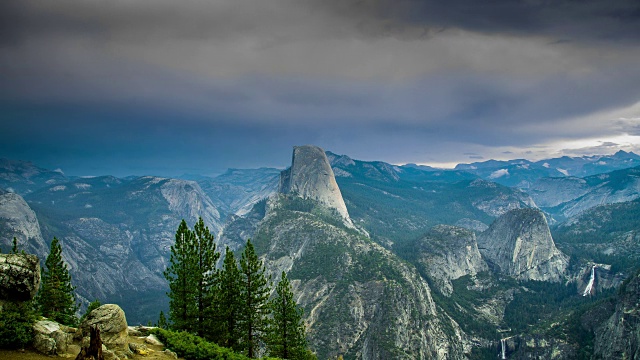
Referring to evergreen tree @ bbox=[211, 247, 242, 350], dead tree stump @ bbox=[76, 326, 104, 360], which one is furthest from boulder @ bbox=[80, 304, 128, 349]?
evergreen tree @ bbox=[211, 247, 242, 350]

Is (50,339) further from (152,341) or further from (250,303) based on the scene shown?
(250,303)

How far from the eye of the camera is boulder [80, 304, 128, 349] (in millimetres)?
23406

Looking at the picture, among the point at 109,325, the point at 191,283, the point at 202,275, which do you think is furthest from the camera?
the point at 202,275

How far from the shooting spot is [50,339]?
2138 cm

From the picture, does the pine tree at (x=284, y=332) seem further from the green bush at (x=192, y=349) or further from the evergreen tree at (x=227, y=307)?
the green bush at (x=192, y=349)

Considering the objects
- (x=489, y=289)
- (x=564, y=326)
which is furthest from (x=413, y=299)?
(x=489, y=289)

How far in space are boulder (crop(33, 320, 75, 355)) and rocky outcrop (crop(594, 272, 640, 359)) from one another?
4955 inches

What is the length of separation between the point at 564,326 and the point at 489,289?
6067 cm

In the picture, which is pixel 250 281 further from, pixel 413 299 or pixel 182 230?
pixel 413 299

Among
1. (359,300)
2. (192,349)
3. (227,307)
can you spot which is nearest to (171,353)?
(192,349)

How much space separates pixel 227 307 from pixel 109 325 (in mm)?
18609

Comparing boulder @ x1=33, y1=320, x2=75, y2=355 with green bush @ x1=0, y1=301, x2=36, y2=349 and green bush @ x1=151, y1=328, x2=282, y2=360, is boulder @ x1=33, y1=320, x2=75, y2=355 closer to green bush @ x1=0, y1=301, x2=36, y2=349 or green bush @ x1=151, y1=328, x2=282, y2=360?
A: green bush @ x1=0, y1=301, x2=36, y2=349

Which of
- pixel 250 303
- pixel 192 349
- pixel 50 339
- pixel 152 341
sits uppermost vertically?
pixel 50 339

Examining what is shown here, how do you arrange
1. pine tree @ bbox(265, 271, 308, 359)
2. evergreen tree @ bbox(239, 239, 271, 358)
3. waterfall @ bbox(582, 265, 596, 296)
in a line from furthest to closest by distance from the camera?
waterfall @ bbox(582, 265, 596, 296) → pine tree @ bbox(265, 271, 308, 359) → evergreen tree @ bbox(239, 239, 271, 358)
